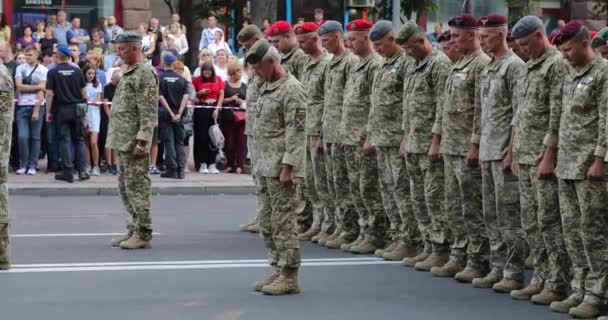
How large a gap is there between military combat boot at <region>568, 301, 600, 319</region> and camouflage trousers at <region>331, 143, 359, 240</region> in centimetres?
449

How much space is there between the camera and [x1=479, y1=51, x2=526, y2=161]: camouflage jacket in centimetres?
1152

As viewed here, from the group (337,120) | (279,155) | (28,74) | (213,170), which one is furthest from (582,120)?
(28,74)

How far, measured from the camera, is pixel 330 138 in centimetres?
1475

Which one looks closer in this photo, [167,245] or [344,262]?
[344,262]

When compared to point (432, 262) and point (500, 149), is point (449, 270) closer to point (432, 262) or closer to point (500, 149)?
point (432, 262)

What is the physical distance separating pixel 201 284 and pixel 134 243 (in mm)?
2426

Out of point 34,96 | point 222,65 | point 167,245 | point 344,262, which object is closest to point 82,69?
point 34,96

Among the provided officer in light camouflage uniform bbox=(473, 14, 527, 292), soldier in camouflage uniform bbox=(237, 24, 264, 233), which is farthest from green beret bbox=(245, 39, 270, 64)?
officer in light camouflage uniform bbox=(473, 14, 527, 292)

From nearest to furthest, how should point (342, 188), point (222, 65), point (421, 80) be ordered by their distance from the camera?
point (421, 80)
point (342, 188)
point (222, 65)

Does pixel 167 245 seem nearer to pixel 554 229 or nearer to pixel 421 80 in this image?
pixel 421 80

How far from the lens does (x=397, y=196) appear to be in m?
13.5

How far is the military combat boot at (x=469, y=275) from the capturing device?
12.2 metres

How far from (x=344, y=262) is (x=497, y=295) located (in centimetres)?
226

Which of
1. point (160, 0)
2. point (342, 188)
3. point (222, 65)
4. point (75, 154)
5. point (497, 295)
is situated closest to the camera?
point (497, 295)
